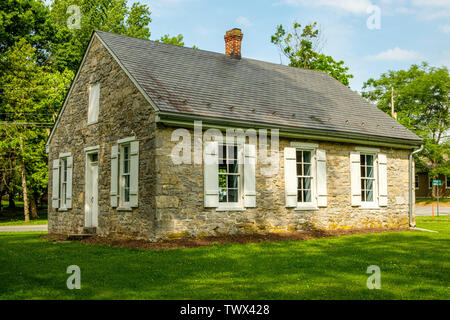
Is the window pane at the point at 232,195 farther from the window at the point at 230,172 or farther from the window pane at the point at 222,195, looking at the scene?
the window pane at the point at 222,195

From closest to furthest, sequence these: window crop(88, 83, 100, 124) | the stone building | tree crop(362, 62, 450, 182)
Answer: the stone building → window crop(88, 83, 100, 124) → tree crop(362, 62, 450, 182)

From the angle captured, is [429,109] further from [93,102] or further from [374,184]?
[93,102]

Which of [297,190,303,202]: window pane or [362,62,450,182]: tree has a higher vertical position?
[362,62,450,182]: tree

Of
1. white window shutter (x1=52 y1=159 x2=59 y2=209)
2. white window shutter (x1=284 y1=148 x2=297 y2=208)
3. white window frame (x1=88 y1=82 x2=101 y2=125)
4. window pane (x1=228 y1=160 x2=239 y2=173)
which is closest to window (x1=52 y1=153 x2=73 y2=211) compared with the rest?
white window shutter (x1=52 y1=159 x2=59 y2=209)

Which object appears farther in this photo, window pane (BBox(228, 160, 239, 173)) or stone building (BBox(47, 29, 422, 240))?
window pane (BBox(228, 160, 239, 173))

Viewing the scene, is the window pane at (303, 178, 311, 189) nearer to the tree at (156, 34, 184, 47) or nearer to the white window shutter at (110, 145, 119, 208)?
the white window shutter at (110, 145, 119, 208)

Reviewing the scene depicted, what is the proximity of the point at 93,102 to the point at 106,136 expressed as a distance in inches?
63.1

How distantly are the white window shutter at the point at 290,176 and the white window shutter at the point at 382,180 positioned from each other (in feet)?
12.6

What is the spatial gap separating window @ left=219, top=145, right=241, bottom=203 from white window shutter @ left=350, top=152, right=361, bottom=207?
451 cm

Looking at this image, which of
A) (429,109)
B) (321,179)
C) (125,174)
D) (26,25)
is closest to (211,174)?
(125,174)

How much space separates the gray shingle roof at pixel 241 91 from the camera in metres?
12.9

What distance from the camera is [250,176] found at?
1309cm

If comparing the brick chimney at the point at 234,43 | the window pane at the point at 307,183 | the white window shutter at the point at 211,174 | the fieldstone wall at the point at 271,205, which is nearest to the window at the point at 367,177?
the fieldstone wall at the point at 271,205

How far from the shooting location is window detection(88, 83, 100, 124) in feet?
48.7
